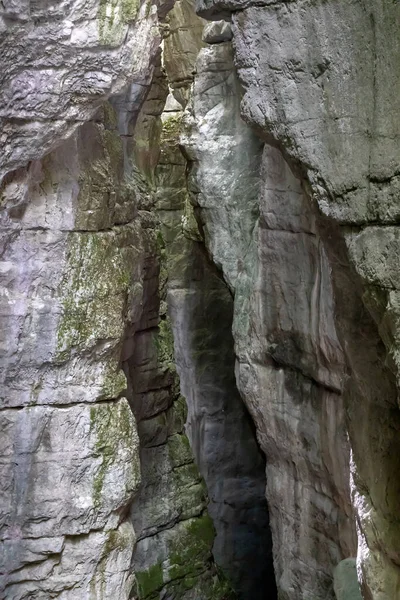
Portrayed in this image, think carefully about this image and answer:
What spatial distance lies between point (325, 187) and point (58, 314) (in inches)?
99.5

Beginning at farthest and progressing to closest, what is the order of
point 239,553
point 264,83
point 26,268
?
point 239,553 → point 26,268 → point 264,83

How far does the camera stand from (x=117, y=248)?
543 cm

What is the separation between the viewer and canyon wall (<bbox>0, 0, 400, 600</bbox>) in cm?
311

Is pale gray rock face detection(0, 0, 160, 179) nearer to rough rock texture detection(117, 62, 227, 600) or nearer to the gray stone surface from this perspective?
rough rock texture detection(117, 62, 227, 600)

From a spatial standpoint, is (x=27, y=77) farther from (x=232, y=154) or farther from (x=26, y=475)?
(x=232, y=154)

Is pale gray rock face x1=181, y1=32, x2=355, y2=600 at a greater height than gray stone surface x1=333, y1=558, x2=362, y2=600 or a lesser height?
greater

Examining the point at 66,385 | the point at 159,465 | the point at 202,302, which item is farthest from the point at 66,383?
the point at 202,302

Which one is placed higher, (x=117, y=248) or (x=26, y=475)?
(x=117, y=248)

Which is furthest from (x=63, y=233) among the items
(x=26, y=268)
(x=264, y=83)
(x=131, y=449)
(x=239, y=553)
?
(x=239, y=553)

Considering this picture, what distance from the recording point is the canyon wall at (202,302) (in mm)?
3105

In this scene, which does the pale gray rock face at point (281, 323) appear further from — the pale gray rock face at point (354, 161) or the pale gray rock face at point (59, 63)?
the pale gray rock face at point (354, 161)

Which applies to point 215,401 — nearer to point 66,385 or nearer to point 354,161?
point 66,385

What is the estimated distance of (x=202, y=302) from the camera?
29.6 ft

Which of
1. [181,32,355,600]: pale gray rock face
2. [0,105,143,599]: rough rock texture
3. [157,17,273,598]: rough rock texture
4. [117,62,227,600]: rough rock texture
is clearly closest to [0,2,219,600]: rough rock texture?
[0,105,143,599]: rough rock texture
